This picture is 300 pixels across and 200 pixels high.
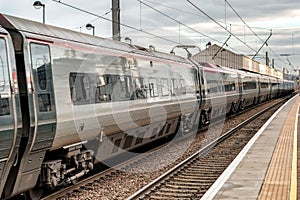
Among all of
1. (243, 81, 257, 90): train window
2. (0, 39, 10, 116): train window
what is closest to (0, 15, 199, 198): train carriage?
(0, 39, 10, 116): train window

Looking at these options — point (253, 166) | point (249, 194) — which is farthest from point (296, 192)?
point (253, 166)

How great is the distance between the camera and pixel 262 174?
11797mm

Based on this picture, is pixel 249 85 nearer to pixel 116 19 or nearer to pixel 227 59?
pixel 116 19

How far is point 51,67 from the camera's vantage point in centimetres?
921

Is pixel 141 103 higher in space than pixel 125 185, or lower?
higher

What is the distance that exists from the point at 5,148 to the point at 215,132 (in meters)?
17.0

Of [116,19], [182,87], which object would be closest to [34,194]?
[116,19]

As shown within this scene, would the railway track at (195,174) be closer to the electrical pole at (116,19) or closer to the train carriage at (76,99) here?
the train carriage at (76,99)

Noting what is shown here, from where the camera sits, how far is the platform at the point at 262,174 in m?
9.72

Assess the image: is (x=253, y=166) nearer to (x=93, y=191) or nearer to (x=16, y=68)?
(x=93, y=191)

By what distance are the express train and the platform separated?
9.16 feet

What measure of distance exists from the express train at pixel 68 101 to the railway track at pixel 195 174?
5.14 feet

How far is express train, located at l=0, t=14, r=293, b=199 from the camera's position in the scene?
802cm

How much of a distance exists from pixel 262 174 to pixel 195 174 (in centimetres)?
202
